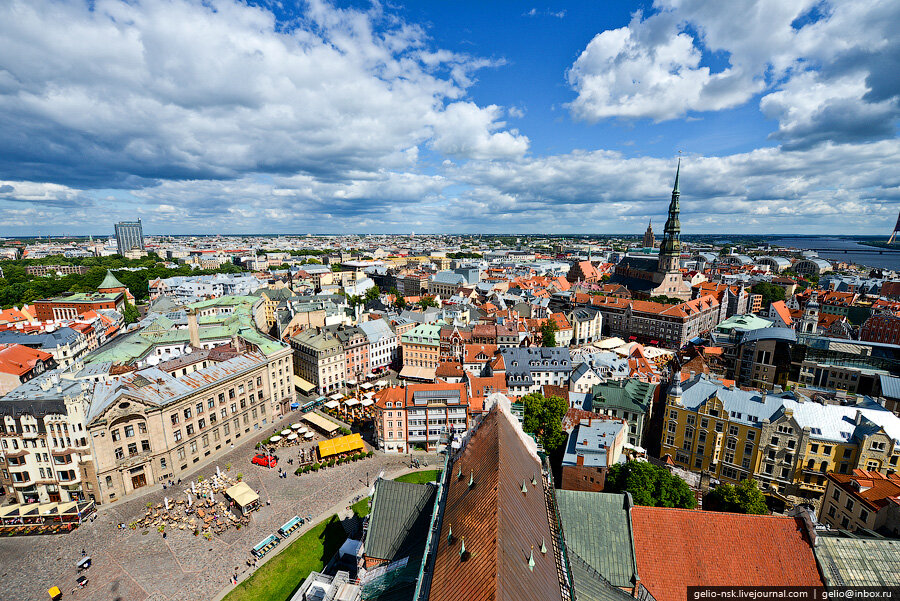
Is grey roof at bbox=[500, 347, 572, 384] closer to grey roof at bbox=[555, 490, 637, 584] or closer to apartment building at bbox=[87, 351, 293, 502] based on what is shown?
grey roof at bbox=[555, 490, 637, 584]

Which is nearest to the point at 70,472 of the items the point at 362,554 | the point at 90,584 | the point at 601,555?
the point at 90,584

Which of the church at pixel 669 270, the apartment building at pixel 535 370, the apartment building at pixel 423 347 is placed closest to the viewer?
the apartment building at pixel 535 370


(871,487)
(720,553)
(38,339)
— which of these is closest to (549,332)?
(871,487)

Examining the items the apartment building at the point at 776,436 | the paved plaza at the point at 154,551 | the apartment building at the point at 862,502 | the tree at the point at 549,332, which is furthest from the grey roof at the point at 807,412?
the paved plaza at the point at 154,551

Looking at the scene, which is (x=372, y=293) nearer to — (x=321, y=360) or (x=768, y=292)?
(x=321, y=360)

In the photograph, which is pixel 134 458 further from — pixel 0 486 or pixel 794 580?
pixel 794 580

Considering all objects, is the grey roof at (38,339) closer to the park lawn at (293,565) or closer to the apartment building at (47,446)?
the apartment building at (47,446)
